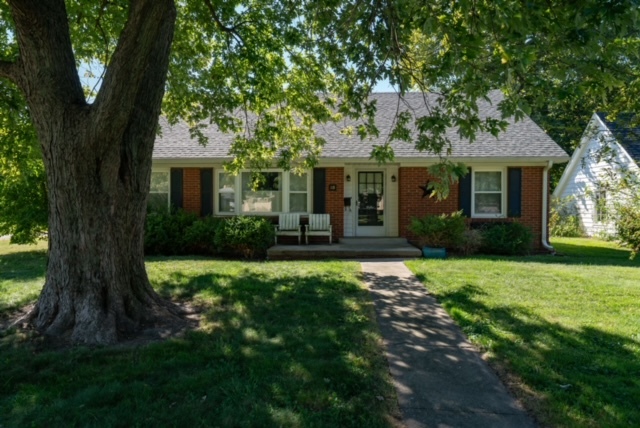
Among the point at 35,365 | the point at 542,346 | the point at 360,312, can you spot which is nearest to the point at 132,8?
the point at 35,365

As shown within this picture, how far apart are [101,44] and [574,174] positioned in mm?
21347

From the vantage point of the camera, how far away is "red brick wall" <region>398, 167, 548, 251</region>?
41.9 ft

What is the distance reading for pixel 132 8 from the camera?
15.3 feet

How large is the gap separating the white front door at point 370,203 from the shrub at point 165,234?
5.47m

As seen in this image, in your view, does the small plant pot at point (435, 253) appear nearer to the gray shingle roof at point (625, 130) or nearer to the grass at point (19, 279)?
the gray shingle roof at point (625, 130)

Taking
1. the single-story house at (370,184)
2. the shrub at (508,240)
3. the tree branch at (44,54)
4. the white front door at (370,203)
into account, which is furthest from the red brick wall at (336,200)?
the tree branch at (44,54)

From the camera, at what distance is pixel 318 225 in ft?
42.3

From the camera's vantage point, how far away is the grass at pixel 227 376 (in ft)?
9.80

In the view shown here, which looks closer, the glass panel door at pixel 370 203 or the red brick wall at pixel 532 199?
the red brick wall at pixel 532 199

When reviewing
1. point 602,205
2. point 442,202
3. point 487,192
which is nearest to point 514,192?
point 487,192

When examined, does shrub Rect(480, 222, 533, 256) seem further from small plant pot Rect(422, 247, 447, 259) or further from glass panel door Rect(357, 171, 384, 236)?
glass panel door Rect(357, 171, 384, 236)

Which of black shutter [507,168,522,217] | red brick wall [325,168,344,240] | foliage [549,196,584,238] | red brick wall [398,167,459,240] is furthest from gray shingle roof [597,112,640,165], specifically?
foliage [549,196,584,238]

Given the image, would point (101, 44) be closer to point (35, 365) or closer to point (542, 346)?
point (35, 365)

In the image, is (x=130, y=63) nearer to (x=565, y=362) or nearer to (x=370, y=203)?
(x=565, y=362)
